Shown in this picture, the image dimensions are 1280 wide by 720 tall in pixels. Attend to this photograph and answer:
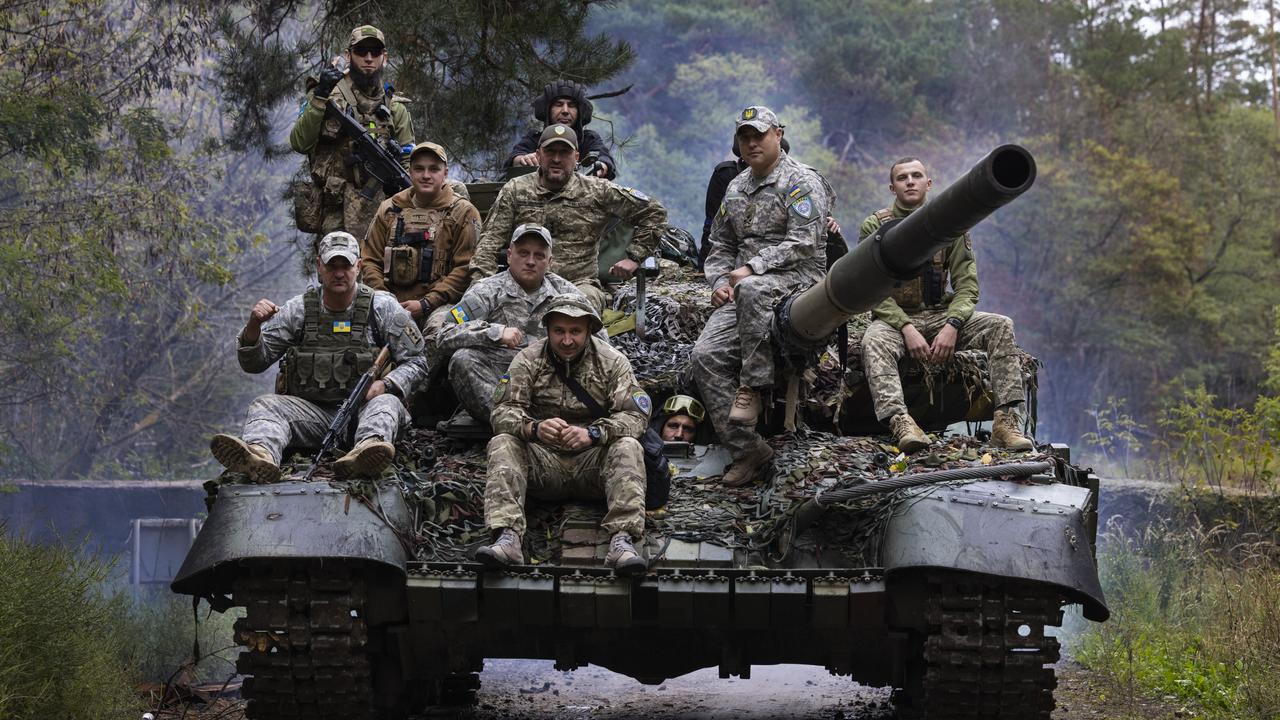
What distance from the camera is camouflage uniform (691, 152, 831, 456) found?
796cm

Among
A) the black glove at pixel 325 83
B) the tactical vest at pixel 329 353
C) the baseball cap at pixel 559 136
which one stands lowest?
the tactical vest at pixel 329 353

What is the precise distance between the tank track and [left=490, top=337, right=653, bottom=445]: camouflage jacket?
1.11 meters

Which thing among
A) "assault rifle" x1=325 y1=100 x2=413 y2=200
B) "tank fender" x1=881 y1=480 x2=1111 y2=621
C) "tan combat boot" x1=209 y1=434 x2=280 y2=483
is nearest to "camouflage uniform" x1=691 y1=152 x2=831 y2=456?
"tank fender" x1=881 y1=480 x2=1111 y2=621

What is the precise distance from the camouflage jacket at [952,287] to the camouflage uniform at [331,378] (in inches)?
93.0

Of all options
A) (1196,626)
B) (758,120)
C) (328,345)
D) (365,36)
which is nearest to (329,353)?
(328,345)

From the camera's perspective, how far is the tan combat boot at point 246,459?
22.7ft

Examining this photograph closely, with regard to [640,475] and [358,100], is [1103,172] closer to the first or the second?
[358,100]

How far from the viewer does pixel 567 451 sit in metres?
7.38

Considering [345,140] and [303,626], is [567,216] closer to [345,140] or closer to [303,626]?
[345,140]

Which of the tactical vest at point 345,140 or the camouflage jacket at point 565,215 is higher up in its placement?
the tactical vest at point 345,140

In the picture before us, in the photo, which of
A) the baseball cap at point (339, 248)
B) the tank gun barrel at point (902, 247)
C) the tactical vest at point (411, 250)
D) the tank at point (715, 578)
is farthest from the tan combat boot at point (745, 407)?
the tactical vest at point (411, 250)

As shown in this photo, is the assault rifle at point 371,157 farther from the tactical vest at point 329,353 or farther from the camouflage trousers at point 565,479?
the camouflage trousers at point 565,479

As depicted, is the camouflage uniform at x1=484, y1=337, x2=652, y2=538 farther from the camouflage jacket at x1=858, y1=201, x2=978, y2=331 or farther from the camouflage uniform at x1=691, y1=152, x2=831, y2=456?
the camouflage jacket at x1=858, y1=201, x2=978, y2=331

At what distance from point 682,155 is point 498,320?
79.3 ft
